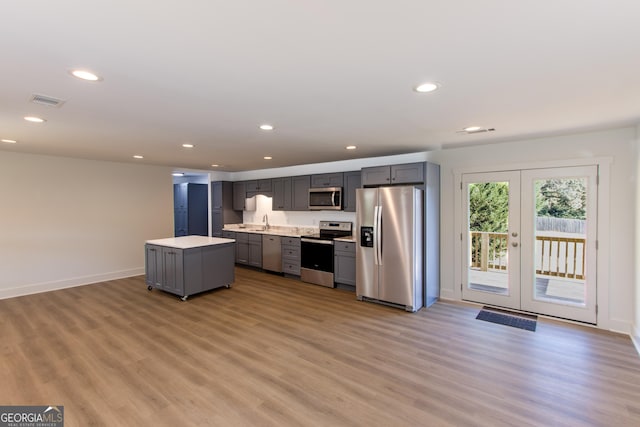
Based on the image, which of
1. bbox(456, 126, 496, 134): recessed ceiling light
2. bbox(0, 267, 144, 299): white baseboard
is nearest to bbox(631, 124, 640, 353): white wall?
bbox(456, 126, 496, 134): recessed ceiling light

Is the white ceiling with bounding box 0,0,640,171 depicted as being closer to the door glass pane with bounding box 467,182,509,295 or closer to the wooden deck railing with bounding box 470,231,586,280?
the door glass pane with bounding box 467,182,509,295

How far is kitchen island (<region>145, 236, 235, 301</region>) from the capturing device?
4.77 meters

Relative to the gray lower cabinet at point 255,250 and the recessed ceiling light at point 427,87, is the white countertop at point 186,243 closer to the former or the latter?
the gray lower cabinet at point 255,250

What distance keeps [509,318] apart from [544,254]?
0.97 meters

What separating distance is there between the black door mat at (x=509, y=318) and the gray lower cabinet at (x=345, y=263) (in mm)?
2001

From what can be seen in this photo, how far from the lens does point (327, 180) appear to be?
6.04 meters

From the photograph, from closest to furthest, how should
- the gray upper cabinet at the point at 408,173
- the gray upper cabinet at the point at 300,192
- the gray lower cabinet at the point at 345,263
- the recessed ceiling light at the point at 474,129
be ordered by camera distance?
the recessed ceiling light at the point at 474,129 < the gray upper cabinet at the point at 408,173 < the gray lower cabinet at the point at 345,263 < the gray upper cabinet at the point at 300,192

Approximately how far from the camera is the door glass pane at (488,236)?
4309mm

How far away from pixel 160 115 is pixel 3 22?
1.46 meters

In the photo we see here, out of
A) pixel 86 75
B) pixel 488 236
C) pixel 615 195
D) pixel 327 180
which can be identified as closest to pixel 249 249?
pixel 327 180

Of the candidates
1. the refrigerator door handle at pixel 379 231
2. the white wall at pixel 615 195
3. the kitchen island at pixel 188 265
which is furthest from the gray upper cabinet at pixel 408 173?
the kitchen island at pixel 188 265

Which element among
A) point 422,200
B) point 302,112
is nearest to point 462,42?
point 302,112

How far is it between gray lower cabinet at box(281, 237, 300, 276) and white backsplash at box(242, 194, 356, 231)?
26.6 inches

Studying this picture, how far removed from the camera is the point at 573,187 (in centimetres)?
378
